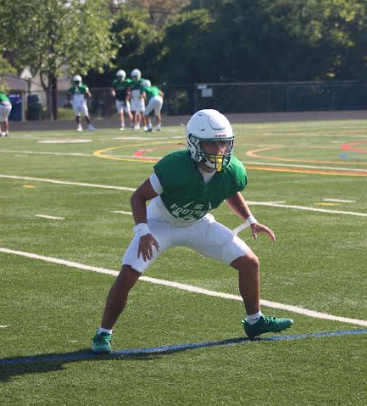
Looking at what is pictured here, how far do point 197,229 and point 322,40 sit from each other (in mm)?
53040

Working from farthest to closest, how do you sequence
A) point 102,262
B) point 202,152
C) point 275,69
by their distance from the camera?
point 275,69, point 102,262, point 202,152

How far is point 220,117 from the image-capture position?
6609 millimetres

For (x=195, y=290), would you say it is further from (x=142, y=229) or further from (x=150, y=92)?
(x=150, y=92)

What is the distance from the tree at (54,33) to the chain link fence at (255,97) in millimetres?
3870

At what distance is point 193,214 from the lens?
676 centimetres

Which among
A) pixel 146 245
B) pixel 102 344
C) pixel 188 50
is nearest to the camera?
pixel 146 245

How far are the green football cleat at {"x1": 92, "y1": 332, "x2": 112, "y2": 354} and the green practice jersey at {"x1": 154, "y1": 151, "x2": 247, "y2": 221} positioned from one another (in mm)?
873

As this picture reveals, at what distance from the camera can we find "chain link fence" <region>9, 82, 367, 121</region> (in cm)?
5450

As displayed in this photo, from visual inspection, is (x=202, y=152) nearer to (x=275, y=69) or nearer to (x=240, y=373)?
(x=240, y=373)

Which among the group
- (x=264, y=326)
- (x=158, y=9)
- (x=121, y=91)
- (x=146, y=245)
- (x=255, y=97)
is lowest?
(x=255, y=97)

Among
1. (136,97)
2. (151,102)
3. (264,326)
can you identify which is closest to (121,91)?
(136,97)

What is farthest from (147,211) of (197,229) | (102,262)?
(102,262)

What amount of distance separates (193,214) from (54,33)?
1763 inches

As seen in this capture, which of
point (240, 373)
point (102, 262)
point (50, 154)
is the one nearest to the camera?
point (240, 373)
